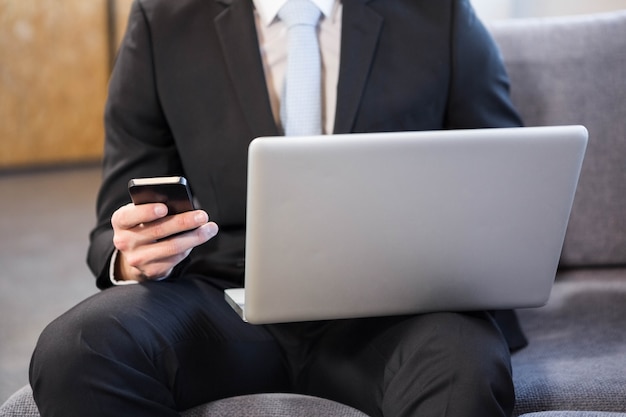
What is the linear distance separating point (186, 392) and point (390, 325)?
11.6 inches

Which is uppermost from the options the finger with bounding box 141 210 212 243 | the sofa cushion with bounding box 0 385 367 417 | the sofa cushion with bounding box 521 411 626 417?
the finger with bounding box 141 210 212 243

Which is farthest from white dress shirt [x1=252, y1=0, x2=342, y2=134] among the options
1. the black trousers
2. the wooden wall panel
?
the wooden wall panel

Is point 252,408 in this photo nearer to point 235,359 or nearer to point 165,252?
point 235,359

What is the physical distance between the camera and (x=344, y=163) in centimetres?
100

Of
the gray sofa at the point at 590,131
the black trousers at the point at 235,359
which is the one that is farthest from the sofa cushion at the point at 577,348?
the black trousers at the point at 235,359

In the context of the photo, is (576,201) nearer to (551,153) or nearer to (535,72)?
(535,72)

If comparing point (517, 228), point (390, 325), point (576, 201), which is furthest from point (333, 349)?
point (576, 201)

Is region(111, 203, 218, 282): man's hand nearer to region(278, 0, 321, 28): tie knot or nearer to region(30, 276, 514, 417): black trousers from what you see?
region(30, 276, 514, 417): black trousers

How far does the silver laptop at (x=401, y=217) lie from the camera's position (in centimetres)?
100

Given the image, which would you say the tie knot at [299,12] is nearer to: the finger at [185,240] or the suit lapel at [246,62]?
the suit lapel at [246,62]

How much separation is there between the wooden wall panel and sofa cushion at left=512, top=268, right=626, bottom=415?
311 cm

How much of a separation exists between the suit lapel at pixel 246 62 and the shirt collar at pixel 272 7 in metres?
0.02

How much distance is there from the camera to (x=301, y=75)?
1.43 meters

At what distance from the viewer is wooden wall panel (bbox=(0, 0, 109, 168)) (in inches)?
161
